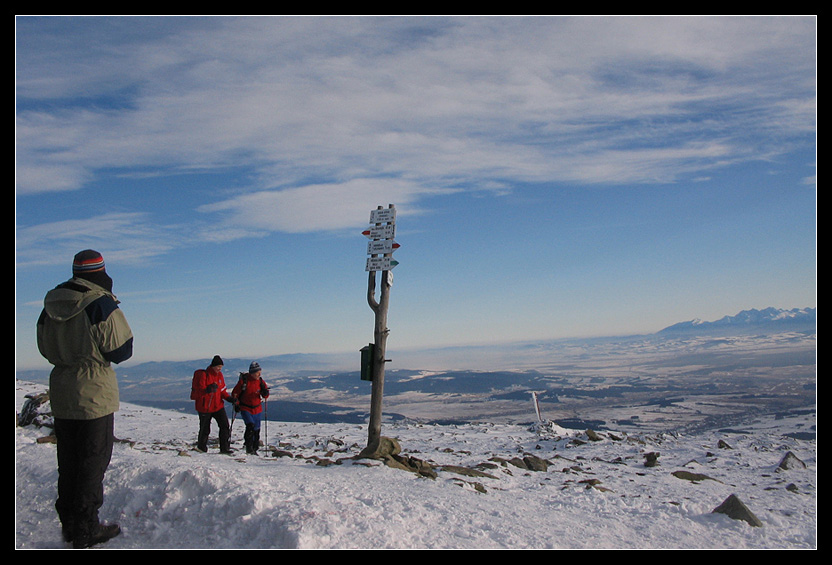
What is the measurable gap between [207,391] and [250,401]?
3.28 ft

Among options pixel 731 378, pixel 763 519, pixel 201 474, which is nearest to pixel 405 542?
pixel 201 474

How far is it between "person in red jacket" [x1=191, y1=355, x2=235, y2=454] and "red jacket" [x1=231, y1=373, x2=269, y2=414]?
26cm

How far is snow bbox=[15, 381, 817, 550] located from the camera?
4930 millimetres

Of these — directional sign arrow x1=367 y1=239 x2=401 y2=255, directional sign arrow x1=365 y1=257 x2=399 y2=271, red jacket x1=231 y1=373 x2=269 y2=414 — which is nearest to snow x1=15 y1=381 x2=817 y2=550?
red jacket x1=231 y1=373 x2=269 y2=414

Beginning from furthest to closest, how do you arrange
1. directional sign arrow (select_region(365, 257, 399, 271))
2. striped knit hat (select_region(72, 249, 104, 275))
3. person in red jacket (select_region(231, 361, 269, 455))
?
person in red jacket (select_region(231, 361, 269, 455)), directional sign arrow (select_region(365, 257, 399, 271)), striped knit hat (select_region(72, 249, 104, 275))

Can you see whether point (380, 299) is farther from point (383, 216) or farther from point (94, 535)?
point (94, 535)

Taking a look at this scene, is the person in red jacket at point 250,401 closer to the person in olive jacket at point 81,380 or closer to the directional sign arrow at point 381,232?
the directional sign arrow at point 381,232

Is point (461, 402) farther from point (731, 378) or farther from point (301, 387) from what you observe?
point (731, 378)

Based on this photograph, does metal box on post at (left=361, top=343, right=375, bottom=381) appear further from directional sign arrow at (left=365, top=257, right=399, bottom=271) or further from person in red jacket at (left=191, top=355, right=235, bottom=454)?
person in red jacket at (left=191, top=355, right=235, bottom=454)

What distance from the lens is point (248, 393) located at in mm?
11305

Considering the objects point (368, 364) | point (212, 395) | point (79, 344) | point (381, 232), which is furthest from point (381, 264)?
point (79, 344)

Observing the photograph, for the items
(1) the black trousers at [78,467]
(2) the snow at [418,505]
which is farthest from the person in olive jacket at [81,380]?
(2) the snow at [418,505]

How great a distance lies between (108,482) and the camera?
613 cm
